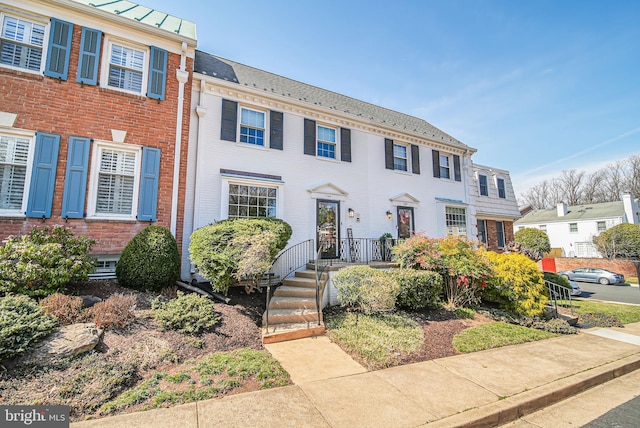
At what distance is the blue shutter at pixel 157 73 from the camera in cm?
785

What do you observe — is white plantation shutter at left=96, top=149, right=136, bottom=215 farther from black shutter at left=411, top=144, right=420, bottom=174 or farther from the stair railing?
black shutter at left=411, top=144, right=420, bottom=174

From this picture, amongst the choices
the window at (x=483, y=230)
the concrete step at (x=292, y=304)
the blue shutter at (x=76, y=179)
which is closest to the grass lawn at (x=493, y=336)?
the concrete step at (x=292, y=304)

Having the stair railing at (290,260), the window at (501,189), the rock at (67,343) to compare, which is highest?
the window at (501,189)

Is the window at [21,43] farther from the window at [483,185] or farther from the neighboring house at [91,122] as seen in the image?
the window at [483,185]

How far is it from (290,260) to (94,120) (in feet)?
21.7

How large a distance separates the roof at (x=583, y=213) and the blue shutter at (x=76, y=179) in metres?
40.1

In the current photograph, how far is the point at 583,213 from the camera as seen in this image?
29719mm

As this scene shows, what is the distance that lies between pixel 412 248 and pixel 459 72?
263 inches

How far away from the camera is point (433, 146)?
44.5 ft

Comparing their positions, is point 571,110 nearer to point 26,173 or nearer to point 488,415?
point 488,415

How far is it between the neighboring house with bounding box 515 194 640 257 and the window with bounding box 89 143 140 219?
1398 inches

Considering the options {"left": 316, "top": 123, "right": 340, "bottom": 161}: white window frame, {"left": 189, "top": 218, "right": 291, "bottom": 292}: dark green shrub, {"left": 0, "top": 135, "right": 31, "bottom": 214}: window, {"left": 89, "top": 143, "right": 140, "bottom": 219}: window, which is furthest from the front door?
{"left": 0, "top": 135, "right": 31, "bottom": 214}: window

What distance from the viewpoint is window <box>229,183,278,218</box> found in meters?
8.66

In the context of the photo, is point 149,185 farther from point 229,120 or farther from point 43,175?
point 229,120
